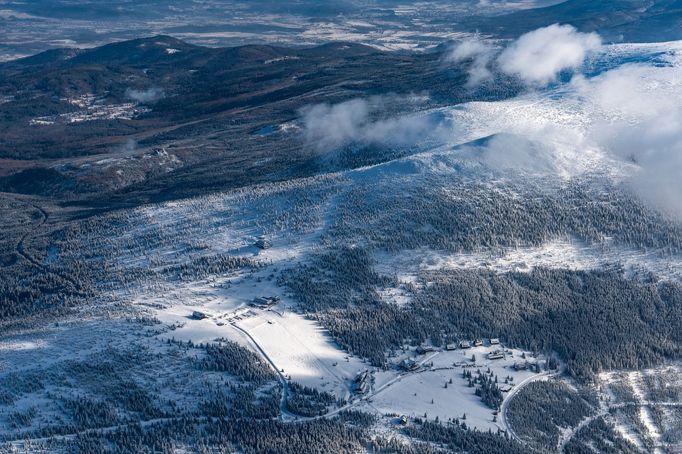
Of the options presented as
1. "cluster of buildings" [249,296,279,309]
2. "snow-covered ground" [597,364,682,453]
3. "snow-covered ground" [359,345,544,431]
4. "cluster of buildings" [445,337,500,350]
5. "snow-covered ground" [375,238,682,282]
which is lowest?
"snow-covered ground" [597,364,682,453]

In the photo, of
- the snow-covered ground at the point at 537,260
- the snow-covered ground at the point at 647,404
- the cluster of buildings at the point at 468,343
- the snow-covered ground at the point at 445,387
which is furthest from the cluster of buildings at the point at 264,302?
the snow-covered ground at the point at 647,404

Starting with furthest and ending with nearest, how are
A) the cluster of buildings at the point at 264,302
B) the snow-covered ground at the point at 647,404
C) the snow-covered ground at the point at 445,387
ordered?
the cluster of buildings at the point at 264,302
the snow-covered ground at the point at 647,404
the snow-covered ground at the point at 445,387

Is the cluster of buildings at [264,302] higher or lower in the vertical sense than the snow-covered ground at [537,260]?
lower

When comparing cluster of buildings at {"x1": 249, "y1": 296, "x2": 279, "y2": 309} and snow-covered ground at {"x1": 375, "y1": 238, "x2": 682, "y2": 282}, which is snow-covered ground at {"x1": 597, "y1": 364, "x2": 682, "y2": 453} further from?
cluster of buildings at {"x1": 249, "y1": 296, "x2": 279, "y2": 309}

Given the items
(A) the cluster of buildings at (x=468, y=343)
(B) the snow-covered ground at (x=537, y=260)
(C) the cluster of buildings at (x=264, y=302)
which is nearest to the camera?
(A) the cluster of buildings at (x=468, y=343)

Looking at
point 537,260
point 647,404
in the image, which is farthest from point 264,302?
point 647,404

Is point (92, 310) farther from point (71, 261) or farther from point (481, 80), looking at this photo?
point (481, 80)

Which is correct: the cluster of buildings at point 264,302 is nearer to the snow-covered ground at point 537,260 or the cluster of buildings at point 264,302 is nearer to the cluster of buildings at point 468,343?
the snow-covered ground at point 537,260

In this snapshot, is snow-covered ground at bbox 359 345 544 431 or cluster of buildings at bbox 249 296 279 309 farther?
cluster of buildings at bbox 249 296 279 309

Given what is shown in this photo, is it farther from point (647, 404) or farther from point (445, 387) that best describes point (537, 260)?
point (445, 387)

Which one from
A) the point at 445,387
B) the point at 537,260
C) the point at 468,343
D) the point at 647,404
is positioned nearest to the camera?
the point at 445,387

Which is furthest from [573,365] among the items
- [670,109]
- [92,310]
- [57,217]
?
[57,217]

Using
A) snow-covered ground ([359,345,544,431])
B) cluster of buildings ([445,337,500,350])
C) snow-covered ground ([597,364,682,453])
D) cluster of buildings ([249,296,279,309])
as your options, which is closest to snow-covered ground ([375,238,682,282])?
cluster of buildings ([445,337,500,350])
